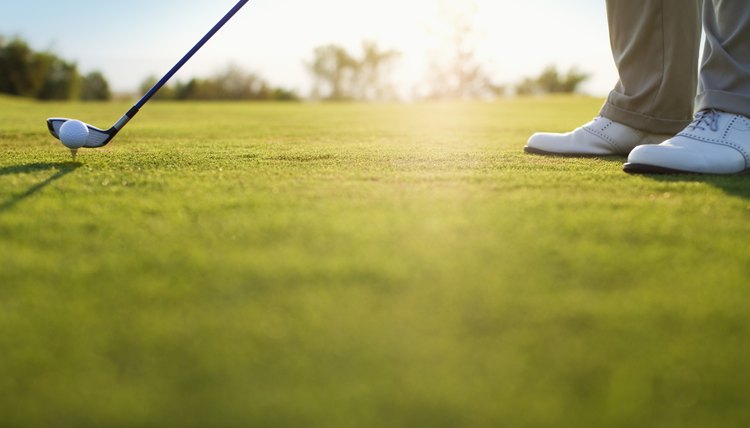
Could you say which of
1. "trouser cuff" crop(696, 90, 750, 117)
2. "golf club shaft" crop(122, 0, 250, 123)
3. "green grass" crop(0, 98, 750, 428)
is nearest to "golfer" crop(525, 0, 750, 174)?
"trouser cuff" crop(696, 90, 750, 117)

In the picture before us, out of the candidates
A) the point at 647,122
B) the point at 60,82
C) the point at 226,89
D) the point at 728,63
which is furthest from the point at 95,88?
the point at 728,63

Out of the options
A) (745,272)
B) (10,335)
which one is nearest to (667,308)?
(745,272)

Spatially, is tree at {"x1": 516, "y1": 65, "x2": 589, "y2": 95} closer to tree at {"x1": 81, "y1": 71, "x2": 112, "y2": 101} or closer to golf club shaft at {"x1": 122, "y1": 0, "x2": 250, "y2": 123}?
tree at {"x1": 81, "y1": 71, "x2": 112, "y2": 101}

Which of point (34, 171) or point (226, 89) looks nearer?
point (34, 171)

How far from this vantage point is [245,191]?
1673mm

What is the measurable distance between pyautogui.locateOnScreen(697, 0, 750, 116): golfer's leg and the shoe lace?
0.02 meters

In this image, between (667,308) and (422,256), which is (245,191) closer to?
(422,256)

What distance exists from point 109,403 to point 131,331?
6.6 inches

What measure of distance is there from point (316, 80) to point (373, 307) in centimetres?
5478

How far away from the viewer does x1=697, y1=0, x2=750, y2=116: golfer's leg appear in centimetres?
218

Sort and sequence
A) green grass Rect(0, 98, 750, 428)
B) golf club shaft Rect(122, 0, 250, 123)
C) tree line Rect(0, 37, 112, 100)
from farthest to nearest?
tree line Rect(0, 37, 112, 100) < golf club shaft Rect(122, 0, 250, 123) < green grass Rect(0, 98, 750, 428)

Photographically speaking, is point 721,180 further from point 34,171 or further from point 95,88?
point 95,88

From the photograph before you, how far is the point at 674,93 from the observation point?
97.7 inches

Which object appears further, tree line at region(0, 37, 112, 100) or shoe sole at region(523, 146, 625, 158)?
tree line at region(0, 37, 112, 100)
